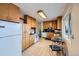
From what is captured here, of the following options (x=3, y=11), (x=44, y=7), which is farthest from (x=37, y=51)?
(x=3, y=11)

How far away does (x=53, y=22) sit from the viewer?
17.0 feet

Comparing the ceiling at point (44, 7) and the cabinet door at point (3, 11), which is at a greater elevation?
the ceiling at point (44, 7)

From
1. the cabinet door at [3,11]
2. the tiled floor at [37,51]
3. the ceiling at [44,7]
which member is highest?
the ceiling at [44,7]

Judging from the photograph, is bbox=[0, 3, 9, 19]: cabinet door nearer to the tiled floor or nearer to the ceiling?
the ceiling

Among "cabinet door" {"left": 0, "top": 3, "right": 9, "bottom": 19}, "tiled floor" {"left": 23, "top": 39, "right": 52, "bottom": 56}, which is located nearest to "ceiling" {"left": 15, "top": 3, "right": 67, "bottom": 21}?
"cabinet door" {"left": 0, "top": 3, "right": 9, "bottom": 19}

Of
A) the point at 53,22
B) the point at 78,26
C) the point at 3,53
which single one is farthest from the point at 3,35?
the point at 53,22

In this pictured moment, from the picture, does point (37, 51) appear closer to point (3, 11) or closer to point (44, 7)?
point (44, 7)

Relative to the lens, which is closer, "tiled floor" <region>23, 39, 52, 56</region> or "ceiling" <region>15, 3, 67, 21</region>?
"ceiling" <region>15, 3, 67, 21</region>

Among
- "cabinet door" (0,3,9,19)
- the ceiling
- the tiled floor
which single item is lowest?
the tiled floor

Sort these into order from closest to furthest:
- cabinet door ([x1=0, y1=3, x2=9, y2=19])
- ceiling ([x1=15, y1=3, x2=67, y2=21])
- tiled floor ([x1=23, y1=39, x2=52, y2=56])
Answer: cabinet door ([x1=0, y1=3, x2=9, y2=19]) → ceiling ([x1=15, y1=3, x2=67, y2=21]) → tiled floor ([x1=23, y1=39, x2=52, y2=56])

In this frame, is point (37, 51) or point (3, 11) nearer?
point (3, 11)

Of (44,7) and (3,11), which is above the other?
(44,7)

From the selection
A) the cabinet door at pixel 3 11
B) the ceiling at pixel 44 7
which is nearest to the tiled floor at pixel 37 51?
the ceiling at pixel 44 7

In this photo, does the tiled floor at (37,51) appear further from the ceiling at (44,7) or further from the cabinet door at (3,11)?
the cabinet door at (3,11)
